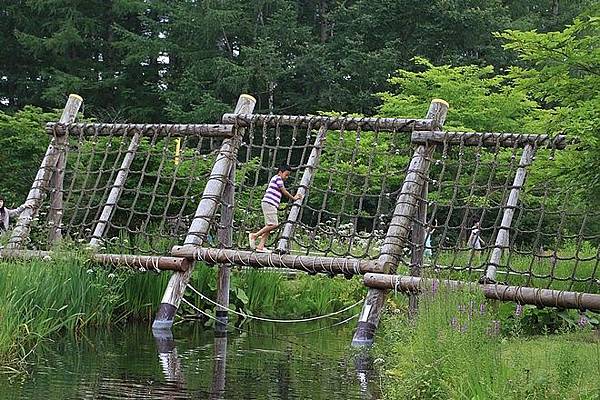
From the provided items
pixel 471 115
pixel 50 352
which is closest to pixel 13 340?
pixel 50 352

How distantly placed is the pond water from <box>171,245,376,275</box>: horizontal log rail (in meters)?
0.70

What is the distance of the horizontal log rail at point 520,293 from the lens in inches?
273

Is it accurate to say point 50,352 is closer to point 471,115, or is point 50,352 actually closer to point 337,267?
point 337,267

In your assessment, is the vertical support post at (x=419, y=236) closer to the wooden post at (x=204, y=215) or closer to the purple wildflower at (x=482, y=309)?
the wooden post at (x=204, y=215)

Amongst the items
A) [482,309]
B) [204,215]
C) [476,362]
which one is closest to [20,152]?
[204,215]

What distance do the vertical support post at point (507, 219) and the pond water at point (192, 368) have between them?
141 cm

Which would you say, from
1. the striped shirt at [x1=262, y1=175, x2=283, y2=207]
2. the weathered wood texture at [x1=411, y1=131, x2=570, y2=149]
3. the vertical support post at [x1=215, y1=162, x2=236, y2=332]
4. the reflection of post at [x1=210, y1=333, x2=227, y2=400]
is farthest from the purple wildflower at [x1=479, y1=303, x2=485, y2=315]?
the striped shirt at [x1=262, y1=175, x2=283, y2=207]

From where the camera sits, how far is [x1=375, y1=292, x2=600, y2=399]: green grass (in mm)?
3926

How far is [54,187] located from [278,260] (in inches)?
135

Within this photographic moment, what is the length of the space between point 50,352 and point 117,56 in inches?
890

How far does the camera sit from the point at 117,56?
28.5 metres

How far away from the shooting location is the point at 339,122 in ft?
29.4

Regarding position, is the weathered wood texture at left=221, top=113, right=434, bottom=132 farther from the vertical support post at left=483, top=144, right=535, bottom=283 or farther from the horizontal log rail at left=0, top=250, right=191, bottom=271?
the horizontal log rail at left=0, top=250, right=191, bottom=271

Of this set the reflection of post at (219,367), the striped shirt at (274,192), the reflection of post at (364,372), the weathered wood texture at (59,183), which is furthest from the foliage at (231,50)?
the reflection of post at (364,372)
